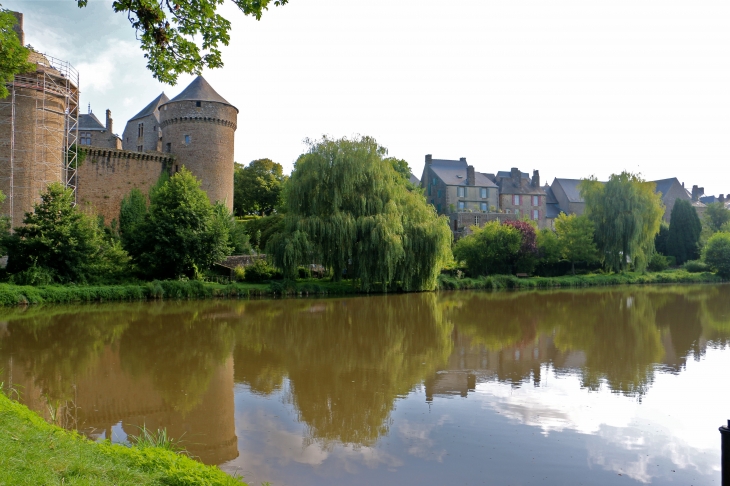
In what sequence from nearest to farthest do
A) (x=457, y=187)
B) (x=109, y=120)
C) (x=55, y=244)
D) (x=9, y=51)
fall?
(x=9, y=51), (x=55, y=244), (x=109, y=120), (x=457, y=187)

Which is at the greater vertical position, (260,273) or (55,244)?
(55,244)

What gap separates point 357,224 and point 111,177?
1551 cm

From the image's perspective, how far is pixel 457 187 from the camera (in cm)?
4209

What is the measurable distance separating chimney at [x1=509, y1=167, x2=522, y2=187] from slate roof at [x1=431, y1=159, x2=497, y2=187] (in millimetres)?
2512

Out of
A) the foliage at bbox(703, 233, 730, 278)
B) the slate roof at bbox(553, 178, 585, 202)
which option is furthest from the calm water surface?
the slate roof at bbox(553, 178, 585, 202)

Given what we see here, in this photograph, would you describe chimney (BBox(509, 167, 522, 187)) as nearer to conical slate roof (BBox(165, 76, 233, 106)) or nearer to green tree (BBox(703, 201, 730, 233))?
green tree (BBox(703, 201, 730, 233))

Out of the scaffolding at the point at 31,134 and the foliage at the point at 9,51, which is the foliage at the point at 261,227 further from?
the foliage at the point at 9,51

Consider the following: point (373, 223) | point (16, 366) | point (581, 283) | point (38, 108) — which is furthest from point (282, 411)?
point (581, 283)

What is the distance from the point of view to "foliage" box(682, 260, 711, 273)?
34.4m

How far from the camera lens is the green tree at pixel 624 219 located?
3022cm

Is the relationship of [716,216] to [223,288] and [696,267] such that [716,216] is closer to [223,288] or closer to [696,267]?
[696,267]

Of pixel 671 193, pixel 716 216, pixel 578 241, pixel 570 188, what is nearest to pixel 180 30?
pixel 578 241

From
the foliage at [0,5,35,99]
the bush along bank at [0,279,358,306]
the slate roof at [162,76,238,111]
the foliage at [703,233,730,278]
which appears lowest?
the bush along bank at [0,279,358,306]

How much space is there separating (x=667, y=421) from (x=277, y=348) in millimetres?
7113
